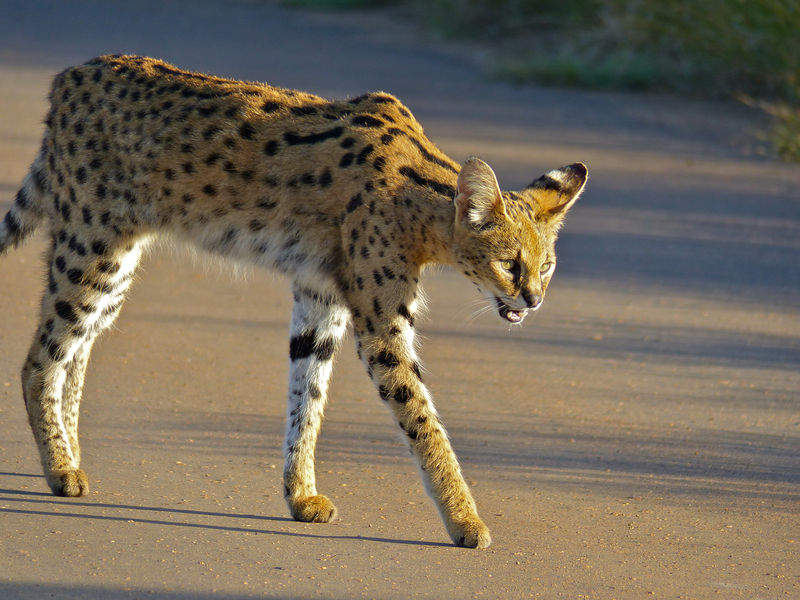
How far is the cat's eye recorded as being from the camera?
5.34 meters

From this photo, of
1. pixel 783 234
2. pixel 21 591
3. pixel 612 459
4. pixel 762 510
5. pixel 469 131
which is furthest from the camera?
pixel 469 131

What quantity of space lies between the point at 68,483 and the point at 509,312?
1.88m

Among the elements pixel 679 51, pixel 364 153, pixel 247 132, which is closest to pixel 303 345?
pixel 364 153

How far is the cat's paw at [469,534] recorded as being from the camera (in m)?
5.12

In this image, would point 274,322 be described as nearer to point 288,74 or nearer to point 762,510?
point 762,510

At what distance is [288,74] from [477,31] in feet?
17.1

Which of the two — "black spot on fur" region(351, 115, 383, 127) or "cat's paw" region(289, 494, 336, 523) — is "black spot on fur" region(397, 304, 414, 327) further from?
"black spot on fur" region(351, 115, 383, 127)

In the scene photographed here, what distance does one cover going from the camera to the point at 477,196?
17.4 ft

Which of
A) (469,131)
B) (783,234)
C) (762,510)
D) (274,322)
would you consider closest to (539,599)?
(762,510)

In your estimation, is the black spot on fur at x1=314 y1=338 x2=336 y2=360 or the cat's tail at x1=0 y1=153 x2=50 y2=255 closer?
the black spot on fur at x1=314 y1=338 x2=336 y2=360

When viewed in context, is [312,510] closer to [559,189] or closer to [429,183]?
[429,183]

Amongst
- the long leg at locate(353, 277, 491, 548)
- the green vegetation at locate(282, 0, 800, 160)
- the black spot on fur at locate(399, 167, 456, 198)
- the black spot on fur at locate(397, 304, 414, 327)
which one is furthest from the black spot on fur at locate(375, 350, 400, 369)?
the green vegetation at locate(282, 0, 800, 160)

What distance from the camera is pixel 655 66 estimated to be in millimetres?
17359

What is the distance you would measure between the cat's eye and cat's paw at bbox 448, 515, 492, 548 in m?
0.98
